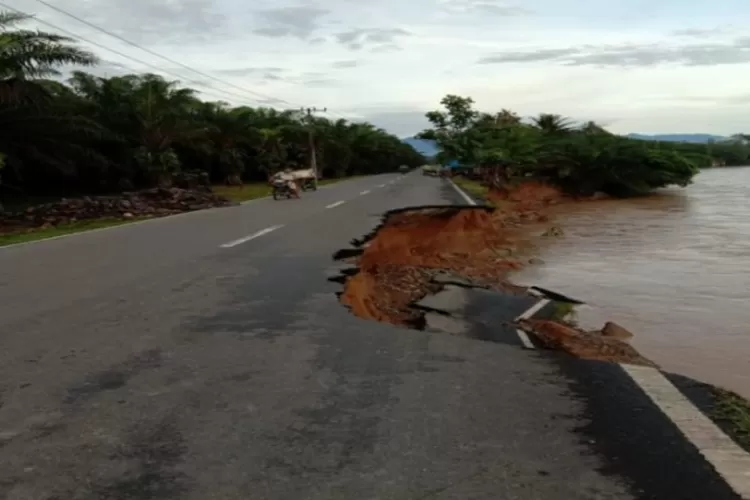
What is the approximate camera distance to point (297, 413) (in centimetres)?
437

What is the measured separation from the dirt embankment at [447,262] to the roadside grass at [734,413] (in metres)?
1.42

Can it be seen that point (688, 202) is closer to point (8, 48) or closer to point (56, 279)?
point (8, 48)

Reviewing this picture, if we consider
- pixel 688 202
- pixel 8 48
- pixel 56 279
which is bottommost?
pixel 688 202

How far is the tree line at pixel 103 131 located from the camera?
872 inches

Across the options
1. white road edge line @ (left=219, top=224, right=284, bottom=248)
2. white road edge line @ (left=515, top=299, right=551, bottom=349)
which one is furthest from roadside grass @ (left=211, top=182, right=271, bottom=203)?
white road edge line @ (left=515, top=299, right=551, bottom=349)

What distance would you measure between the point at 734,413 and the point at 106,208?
21251 millimetres

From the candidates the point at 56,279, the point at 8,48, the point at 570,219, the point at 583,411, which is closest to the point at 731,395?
the point at 583,411

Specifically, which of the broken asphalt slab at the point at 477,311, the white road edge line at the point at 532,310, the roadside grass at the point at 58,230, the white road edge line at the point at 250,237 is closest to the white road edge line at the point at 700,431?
the broken asphalt slab at the point at 477,311

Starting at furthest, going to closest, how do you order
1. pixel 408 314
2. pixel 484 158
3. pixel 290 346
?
pixel 484 158, pixel 408 314, pixel 290 346

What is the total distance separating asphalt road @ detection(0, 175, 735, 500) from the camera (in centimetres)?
347

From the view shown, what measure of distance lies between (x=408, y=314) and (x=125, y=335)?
323cm

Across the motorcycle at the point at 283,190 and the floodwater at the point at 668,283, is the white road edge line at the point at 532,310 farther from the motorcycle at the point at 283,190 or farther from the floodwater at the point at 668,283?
the motorcycle at the point at 283,190

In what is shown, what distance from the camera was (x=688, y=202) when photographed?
122 feet

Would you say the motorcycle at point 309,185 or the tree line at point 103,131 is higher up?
the tree line at point 103,131
